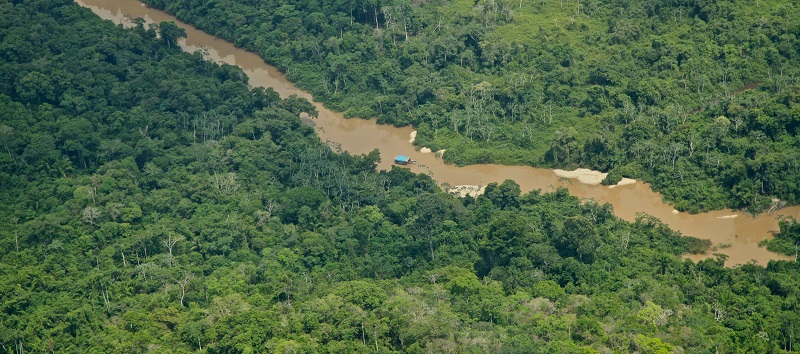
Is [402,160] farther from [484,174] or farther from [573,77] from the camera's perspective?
[573,77]

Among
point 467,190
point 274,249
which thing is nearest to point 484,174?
point 467,190

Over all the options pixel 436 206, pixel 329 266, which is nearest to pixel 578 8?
pixel 436 206

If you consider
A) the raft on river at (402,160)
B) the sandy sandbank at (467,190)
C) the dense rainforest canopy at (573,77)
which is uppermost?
the dense rainforest canopy at (573,77)

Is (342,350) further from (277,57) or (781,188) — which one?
(277,57)

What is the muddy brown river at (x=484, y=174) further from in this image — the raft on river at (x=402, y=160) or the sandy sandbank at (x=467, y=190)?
the sandy sandbank at (x=467, y=190)

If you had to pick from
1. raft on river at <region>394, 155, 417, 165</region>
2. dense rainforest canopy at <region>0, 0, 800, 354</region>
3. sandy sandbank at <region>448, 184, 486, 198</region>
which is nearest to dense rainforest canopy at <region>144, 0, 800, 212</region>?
raft on river at <region>394, 155, 417, 165</region>

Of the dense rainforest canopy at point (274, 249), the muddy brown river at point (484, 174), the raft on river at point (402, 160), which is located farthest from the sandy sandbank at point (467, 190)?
the raft on river at point (402, 160)
